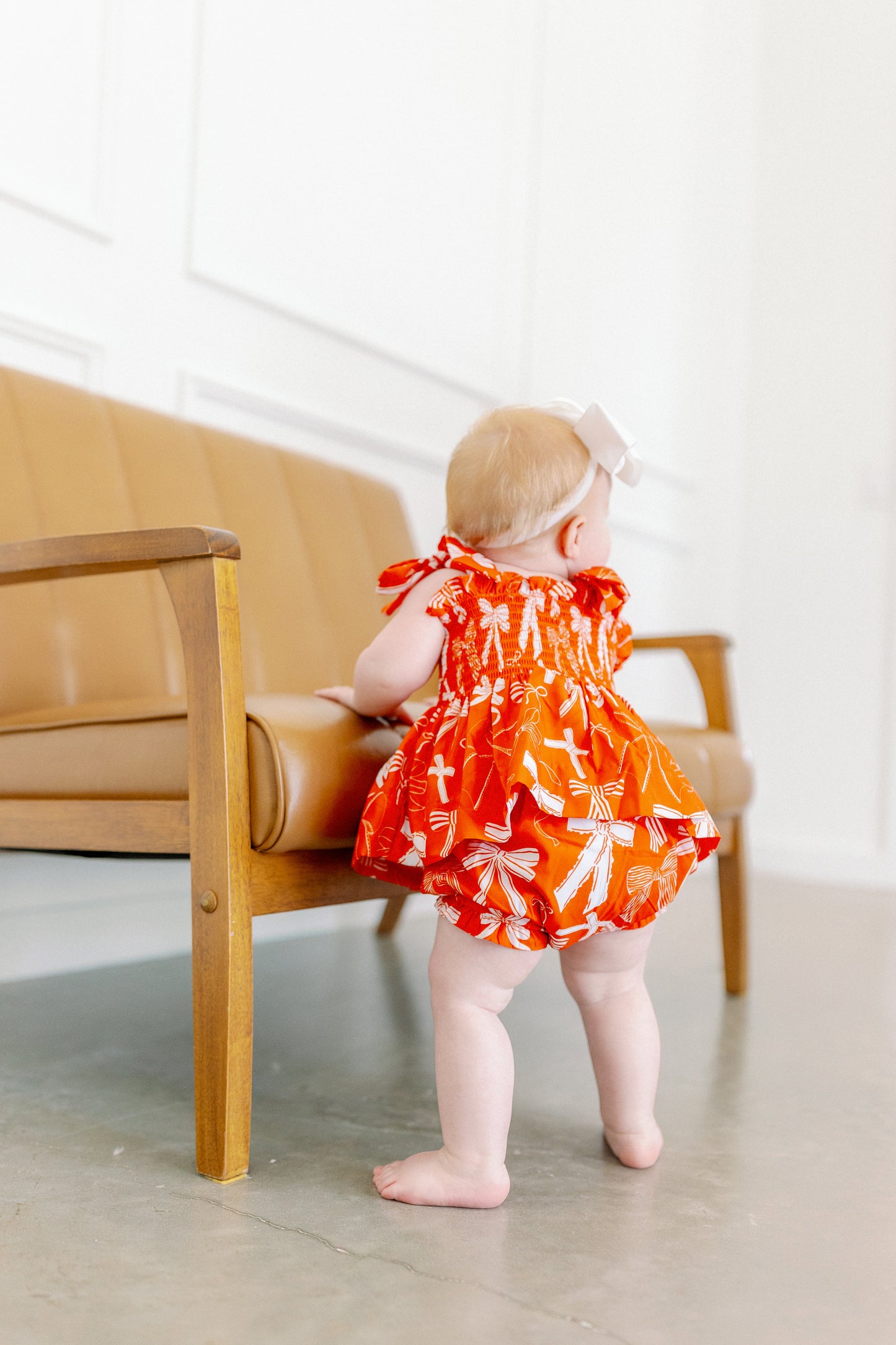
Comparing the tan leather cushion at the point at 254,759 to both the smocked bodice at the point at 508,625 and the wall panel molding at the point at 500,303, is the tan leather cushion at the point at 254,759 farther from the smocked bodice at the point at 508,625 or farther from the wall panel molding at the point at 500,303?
the wall panel molding at the point at 500,303

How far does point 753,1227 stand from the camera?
92 centimetres

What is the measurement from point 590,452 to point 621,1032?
52cm

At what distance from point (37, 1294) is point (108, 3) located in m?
1.74

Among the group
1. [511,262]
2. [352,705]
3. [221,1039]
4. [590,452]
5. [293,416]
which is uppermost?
[511,262]

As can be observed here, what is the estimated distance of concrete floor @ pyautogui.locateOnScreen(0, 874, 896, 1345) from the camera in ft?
2.45

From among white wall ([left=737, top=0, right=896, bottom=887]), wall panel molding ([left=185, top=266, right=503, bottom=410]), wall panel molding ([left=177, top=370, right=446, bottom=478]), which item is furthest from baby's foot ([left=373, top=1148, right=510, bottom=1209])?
white wall ([left=737, top=0, right=896, bottom=887])

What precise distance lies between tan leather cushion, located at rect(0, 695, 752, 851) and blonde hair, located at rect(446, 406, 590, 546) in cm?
22

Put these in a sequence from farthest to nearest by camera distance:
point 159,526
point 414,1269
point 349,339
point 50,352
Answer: point 349,339 < point 50,352 < point 159,526 < point 414,1269

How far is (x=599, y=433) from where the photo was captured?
106 cm

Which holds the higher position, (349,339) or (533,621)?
(349,339)

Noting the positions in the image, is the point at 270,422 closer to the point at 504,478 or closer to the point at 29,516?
the point at 29,516

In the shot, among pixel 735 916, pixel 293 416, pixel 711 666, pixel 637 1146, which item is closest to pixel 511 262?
pixel 293 416

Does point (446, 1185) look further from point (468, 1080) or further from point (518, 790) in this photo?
point (518, 790)

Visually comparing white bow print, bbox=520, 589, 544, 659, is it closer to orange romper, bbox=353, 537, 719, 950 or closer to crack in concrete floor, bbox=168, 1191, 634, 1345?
orange romper, bbox=353, 537, 719, 950
